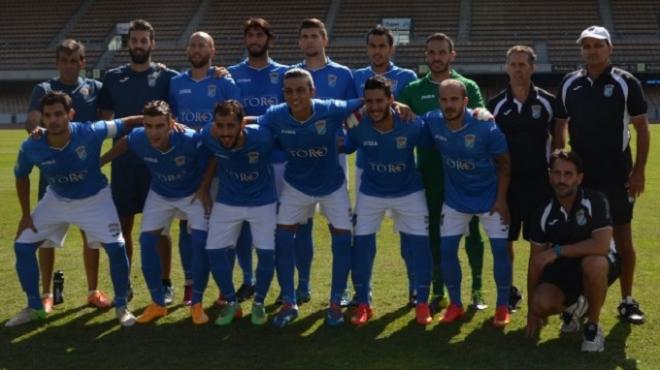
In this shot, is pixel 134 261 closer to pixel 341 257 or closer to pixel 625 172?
pixel 341 257

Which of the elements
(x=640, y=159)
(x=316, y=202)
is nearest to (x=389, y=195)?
(x=316, y=202)

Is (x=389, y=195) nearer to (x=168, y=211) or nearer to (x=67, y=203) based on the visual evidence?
(x=168, y=211)

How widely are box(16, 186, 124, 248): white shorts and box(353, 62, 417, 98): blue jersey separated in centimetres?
215

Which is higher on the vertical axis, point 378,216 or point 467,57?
point 467,57

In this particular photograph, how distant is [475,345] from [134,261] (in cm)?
387

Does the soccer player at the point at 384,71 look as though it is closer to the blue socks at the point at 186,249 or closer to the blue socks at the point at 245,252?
the blue socks at the point at 245,252

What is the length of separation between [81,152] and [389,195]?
7.16 feet

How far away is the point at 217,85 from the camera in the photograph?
19.5 feet

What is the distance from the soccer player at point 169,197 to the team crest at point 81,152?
25 cm

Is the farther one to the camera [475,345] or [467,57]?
[467,57]

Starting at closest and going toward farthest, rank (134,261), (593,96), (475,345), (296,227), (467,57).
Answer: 1. (475,345)
2. (593,96)
3. (296,227)
4. (134,261)
5. (467,57)

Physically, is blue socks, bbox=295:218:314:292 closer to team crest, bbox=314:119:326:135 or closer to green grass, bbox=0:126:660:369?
green grass, bbox=0:126:660:369

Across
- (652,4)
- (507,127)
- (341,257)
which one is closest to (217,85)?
(341,257)

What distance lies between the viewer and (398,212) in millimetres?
5445
